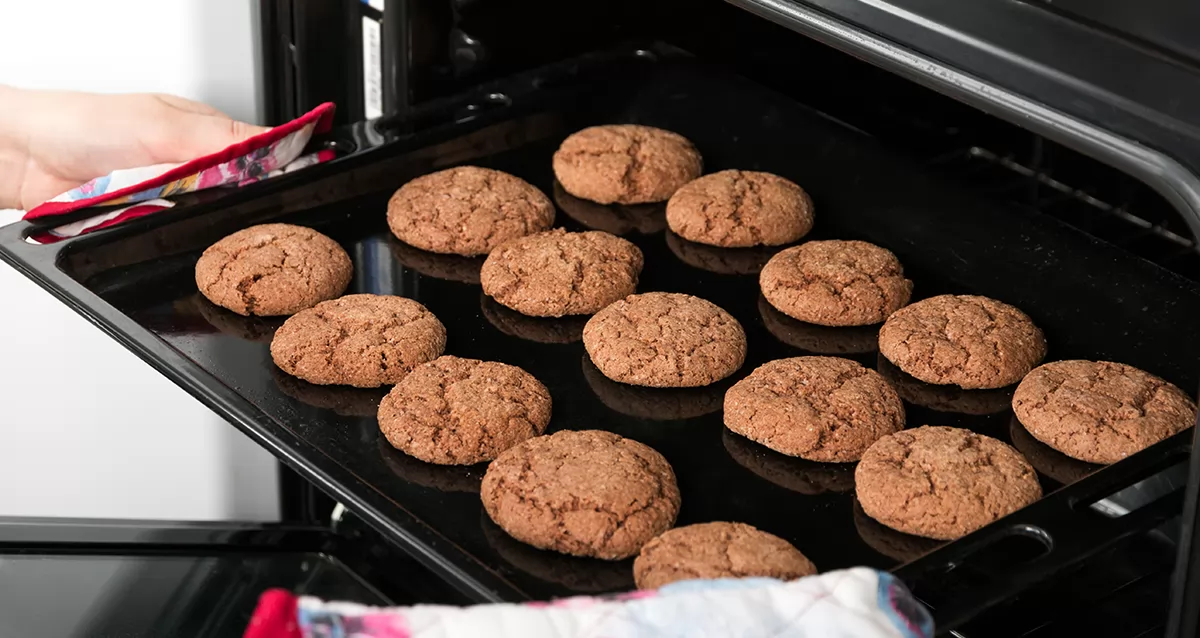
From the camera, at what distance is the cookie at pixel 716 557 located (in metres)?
1.09

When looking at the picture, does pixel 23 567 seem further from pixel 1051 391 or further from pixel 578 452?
pixel 1051 391

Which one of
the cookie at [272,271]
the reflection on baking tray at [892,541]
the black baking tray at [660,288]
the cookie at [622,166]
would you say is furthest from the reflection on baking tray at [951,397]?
the cookie at [272,271]

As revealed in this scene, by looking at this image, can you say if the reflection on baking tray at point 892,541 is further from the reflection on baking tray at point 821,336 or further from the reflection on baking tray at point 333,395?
the reflection on baking tray at point 333,395

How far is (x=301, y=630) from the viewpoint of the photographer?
822 mm

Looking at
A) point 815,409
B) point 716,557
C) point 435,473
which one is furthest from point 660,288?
point 716,557

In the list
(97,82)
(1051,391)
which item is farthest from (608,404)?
(97,82)

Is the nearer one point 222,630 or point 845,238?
point 222,630

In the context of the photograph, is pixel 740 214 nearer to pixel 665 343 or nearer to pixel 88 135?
pixel 665 343

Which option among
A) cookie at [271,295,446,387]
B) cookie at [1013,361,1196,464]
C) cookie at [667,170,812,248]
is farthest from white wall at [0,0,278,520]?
cookie at [1013,361,1196,464]

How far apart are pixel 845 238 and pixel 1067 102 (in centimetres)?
82

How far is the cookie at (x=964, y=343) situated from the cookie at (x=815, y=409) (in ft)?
0.21

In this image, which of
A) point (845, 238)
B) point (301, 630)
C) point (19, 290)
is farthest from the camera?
point (19, 290)

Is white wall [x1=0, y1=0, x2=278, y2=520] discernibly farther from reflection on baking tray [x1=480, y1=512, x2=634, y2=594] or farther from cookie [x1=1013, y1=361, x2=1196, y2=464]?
cookie [x1=1013, y1=361, x2=1196, y2=464]

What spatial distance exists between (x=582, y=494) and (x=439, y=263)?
53 centimetres
